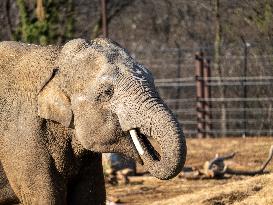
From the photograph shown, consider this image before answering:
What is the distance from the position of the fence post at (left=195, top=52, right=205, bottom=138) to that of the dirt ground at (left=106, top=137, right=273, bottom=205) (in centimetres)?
68

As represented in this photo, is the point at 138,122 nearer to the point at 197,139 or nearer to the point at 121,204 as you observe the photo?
the point at 121,204

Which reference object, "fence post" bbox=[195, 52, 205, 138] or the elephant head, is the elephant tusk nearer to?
the elephant head

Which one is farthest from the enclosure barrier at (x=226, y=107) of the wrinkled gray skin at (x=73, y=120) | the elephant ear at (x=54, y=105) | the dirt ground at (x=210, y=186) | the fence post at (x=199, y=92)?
the elephant ear at (x=54, y=105)

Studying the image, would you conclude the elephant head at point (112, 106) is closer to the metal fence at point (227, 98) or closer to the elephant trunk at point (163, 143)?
the elephant trunk at point (163, 143)

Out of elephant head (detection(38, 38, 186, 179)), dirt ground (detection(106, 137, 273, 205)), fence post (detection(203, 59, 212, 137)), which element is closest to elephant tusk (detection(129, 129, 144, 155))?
elephant head (detection(38, 38, 186, 179))

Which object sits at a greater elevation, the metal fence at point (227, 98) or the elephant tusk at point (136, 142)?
the elephant tusk at point (136, 142)

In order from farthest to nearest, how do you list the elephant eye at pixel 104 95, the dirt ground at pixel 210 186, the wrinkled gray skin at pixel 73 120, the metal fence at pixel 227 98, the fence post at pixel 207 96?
the metal fence at pixel 227 98 → the fence post at pixel 207 96 → the dirt ground at pixel 210 186 → the elephant eye at pixel 104 95 → the wrinkled gray skin at pixel 73 120

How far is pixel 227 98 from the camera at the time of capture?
64.0 feet

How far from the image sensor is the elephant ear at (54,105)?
5.93 meters

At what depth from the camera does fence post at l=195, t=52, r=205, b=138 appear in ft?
60.9

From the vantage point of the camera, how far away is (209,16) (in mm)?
23891

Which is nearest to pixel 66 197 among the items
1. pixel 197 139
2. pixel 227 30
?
pixel 197 139

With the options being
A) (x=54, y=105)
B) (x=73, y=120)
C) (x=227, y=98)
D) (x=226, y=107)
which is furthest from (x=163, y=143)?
(x=226, y=107)

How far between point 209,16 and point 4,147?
58.9ft
